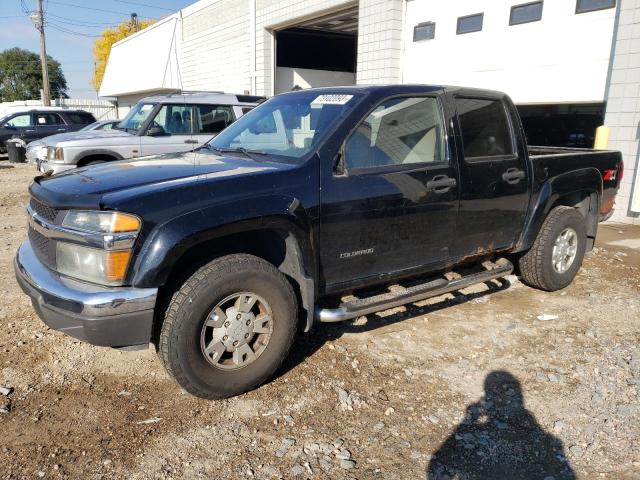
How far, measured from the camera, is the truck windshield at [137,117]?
29.9 feet

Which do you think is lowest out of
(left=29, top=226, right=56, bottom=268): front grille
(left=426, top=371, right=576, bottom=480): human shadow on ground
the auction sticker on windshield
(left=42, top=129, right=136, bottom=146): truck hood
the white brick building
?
(left=426, top=371, right=576, bottom=480): human shadow on ground

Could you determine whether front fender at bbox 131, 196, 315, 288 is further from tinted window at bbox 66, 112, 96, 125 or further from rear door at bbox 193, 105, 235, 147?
tinted window at bbox 66, 112, 96, 125

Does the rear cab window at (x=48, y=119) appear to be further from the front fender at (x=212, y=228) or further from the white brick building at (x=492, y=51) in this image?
the front fender at (x=212, y=228)

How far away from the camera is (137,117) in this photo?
30.9 ft

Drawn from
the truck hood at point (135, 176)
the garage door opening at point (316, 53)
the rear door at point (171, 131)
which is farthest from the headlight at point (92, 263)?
the garage door opening at point (316, 53)

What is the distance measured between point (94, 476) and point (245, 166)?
194 centimetres

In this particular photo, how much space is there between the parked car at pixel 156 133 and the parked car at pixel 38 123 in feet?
30.7

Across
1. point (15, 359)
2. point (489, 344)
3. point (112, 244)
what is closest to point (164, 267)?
point (112, 244)

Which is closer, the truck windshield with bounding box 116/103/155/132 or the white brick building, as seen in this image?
the white brick building

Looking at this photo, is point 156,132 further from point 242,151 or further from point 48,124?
point 48,124

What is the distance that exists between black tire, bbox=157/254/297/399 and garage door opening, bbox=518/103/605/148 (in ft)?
24.6

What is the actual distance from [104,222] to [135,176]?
1.69 feet

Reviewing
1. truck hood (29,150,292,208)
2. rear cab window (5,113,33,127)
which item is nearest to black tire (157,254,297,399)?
truck hood (29,150,292,208)

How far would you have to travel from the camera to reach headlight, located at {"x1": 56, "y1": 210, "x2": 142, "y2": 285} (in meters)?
2.67
